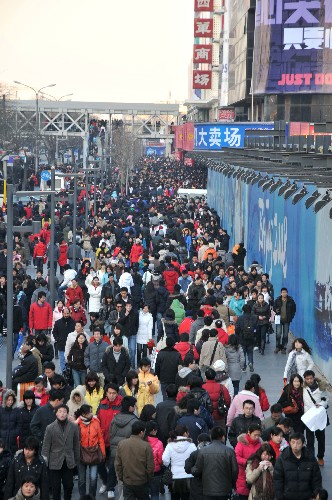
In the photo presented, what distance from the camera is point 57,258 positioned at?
34250 millimetres

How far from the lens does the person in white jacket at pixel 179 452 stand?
12.6 metres

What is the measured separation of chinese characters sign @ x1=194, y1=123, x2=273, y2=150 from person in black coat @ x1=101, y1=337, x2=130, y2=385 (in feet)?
147

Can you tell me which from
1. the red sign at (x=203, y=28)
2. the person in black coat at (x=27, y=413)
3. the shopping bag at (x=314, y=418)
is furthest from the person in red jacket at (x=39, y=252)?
the red sign at (x=203, y=28)

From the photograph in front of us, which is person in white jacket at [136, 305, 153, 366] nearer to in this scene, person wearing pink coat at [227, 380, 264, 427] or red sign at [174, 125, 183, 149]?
person wearing pink coat at [227, 380, 264, 427]

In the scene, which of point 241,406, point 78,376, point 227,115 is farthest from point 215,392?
point 227,115

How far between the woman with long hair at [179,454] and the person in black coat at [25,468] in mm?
1202

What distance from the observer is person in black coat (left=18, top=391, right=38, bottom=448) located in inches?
544

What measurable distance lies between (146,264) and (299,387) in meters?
14.4

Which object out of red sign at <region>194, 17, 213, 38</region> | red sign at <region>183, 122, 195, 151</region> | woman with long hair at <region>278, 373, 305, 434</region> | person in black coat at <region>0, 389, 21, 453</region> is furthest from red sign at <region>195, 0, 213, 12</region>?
person in black coat at <region>0, 389, 21, 453</region>

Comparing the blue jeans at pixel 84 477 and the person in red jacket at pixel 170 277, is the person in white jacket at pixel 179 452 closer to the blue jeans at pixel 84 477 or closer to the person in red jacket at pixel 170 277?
the blue jeans at pixel 84 477

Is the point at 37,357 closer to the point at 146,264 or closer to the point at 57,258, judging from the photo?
the point at 146,264

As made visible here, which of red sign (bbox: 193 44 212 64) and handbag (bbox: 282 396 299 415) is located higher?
red sign (bbox: 193 44 212 64)

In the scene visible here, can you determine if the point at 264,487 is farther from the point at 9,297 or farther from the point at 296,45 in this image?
the point at 296,45

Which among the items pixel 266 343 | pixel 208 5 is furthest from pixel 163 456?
pixel 208 5
